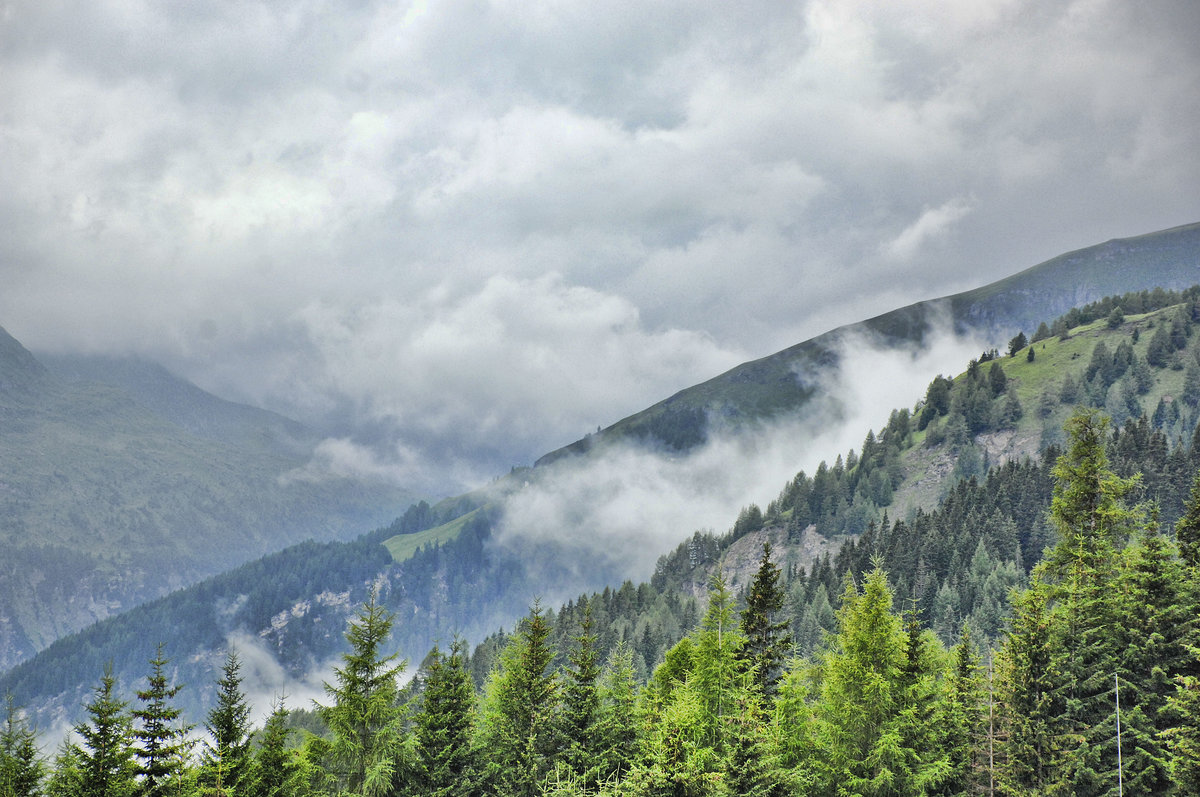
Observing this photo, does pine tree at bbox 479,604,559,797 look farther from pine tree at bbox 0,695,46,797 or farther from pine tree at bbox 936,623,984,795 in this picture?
pine tree at bbox 0,695,46,797

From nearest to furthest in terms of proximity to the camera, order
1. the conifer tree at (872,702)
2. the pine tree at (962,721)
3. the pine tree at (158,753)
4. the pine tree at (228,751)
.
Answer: the pine tree at (158,753) → the pine tree at (228,751) → the conifer tree at (872,702) → the pine tree at (962,721)

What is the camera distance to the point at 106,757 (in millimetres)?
39969

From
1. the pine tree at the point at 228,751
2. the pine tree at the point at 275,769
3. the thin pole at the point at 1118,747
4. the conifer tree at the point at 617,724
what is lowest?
the thin pole at the point at 1118,747

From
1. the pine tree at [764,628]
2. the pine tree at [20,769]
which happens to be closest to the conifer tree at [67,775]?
the pine tree at [20,769]

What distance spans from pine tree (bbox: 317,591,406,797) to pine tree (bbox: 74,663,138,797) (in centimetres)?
935

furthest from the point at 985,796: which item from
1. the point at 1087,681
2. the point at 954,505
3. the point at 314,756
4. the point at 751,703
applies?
the point at 954,505

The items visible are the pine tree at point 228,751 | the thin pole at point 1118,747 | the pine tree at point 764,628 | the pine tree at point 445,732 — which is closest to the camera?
the thin pole at point 1118,747

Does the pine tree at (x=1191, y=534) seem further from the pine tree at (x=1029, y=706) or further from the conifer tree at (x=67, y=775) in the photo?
the conifer tree at (x=67, y=775)

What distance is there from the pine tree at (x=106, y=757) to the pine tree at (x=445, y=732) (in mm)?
14534

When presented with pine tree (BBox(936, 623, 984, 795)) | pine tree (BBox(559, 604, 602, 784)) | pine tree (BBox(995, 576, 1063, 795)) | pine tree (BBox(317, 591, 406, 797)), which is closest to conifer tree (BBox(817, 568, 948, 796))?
pine tree (BBox(936, 623, 984, 795))

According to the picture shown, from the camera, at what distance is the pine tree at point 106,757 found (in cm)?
3944

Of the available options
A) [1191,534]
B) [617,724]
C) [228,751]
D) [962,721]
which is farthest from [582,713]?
[1191,534]

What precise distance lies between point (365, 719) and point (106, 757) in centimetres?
1223

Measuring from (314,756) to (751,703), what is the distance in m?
24.7
